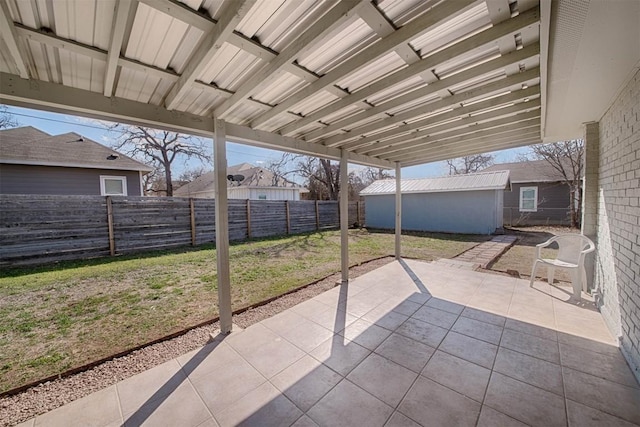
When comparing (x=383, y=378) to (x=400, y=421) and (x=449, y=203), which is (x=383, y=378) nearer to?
(x=400, y=421)

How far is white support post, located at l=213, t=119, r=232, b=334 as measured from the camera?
2652 mm

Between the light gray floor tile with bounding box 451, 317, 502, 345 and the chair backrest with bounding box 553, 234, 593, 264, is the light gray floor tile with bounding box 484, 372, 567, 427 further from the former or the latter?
the chair backrest with bounding box 553, 234, 593, 264

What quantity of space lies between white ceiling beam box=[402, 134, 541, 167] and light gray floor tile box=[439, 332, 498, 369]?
2966 mm

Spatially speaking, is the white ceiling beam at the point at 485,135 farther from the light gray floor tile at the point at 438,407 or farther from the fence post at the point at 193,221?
the fence post at the point at 193,221

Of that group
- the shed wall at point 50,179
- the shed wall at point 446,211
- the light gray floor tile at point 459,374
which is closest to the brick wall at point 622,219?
the light gray floor tile at point 459,374

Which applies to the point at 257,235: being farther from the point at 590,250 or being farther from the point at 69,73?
the point at 590,250

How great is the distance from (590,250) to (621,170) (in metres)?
1.39

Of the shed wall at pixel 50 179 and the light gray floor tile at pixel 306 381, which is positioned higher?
the shed wall at pixel 50 179

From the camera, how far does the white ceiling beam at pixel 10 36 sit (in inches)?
45.3

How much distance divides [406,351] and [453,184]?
416 inches

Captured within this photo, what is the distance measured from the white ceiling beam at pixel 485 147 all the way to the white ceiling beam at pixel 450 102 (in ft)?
6.26

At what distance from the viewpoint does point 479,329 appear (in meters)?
2.69

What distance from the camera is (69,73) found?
1.75 meters

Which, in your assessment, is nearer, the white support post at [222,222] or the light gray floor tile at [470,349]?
the light gray floor tile at [470,349]
